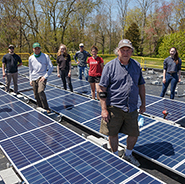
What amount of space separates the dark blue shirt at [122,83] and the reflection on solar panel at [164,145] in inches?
38.8

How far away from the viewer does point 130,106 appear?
329 centimetres

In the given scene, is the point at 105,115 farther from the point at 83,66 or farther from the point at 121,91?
the point at 83,66

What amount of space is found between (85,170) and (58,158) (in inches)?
22.0

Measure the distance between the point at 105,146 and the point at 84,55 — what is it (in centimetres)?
718

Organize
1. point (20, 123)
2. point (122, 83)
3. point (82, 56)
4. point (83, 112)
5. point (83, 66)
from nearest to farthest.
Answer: point (122, 83), point (20, 123), point (83, 112), point (82, 56), point (83, 66)

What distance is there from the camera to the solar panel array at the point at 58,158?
2.80 m

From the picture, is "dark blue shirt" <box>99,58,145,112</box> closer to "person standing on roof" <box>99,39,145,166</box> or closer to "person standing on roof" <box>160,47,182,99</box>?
"person standing on roof" <box>99,39,145,166</box>

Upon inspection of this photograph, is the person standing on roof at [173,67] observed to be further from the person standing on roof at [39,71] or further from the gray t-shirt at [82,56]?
the gray t-shirt at [82,56]

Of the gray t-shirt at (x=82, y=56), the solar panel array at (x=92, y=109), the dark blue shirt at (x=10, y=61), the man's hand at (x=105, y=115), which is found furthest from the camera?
the gray t-shirt at (x=82, y=56)

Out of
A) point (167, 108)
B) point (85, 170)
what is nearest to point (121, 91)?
point (85, 170)

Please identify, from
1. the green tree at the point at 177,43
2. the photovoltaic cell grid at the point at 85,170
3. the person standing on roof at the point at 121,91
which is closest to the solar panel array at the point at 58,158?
the photovoltaic cell grid at the point at 85,170

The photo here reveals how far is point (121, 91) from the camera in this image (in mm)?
3258

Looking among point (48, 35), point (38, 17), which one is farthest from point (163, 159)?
point (38, 17)

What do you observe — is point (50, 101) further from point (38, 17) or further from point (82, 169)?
point (38, 17)
